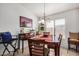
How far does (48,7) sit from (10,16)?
785 mm

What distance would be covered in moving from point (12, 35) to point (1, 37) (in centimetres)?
21

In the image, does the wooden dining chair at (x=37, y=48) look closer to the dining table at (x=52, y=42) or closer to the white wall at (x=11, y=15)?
the dining table at (x=52, y=42)

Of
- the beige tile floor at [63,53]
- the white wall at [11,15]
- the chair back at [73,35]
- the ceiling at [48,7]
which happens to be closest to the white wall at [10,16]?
the white wall at [11,15]

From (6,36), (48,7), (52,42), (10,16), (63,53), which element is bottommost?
(63,53)

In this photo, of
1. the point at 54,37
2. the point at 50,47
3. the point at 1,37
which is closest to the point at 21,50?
the point at 1,37

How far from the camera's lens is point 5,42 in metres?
1.89

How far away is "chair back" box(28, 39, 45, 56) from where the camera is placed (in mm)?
1949

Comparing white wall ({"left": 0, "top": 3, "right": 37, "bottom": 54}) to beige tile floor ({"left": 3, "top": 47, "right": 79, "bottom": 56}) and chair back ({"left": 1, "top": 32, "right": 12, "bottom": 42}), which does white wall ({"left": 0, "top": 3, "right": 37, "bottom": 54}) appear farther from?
beige tile floor ({"left": 3, "top": 47, "right": 79, "bottom": 56})

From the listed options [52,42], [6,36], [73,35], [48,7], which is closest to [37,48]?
[52,42]

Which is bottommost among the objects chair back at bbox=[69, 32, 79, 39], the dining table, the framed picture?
the dining table

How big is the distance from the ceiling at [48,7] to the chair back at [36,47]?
567 mm

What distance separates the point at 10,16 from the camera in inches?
75.2

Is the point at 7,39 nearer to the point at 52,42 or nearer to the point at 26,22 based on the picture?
the point at 26,22

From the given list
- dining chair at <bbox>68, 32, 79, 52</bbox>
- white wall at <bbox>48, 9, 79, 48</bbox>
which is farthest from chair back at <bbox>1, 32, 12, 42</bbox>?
dining chair at <bbox>68, 32, 79, 52</bbox>
